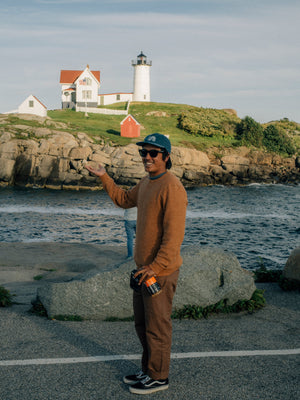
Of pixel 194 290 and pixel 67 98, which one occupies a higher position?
pixel 67 98

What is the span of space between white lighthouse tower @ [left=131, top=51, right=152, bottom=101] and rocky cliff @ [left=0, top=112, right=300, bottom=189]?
34.3 m

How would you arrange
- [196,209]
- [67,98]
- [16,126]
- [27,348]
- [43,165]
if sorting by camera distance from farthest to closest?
[67,98] → [16,126] → [43,165] → [196,209] → [27,348]

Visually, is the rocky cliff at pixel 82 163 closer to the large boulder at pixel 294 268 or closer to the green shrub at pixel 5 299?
the large boulder at pixel 294 268

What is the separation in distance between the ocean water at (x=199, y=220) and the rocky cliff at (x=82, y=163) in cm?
332

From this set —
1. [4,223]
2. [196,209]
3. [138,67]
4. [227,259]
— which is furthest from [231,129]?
[227,259]

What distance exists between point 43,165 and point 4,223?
21273 millimetres

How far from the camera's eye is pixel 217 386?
4.74 m

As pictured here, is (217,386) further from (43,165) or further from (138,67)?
(138,67)

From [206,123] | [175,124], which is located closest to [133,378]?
[175,124]

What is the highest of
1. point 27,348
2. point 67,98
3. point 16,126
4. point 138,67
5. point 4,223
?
point 138,67

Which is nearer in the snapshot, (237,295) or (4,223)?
(237,295)

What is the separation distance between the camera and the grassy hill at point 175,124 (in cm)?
5827

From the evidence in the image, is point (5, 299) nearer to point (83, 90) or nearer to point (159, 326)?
point (159, 326)

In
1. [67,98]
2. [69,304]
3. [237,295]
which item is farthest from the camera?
[67,98]
